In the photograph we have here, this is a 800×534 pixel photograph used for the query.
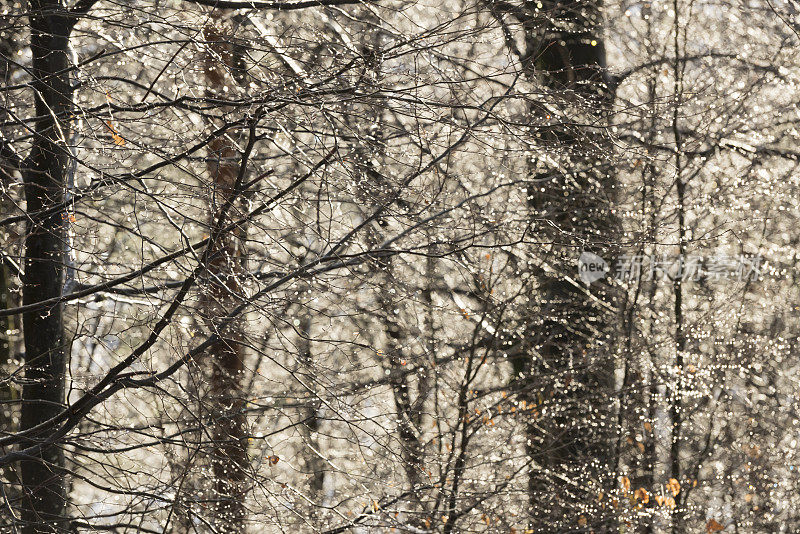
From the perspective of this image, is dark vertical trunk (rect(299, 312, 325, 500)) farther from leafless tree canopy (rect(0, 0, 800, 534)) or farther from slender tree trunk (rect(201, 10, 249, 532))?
slender tree trunk (rect(201, 10, 249, 532))

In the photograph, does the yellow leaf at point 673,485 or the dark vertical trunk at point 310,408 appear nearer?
the dark vertical trunk at point 310,408

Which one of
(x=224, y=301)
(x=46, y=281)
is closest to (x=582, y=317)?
(x=224, y=301)

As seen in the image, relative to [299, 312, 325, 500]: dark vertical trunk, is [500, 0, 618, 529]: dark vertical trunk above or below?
above

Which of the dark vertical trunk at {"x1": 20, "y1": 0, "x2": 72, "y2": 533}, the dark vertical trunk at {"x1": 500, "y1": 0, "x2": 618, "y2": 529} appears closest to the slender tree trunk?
the dark vertical trunk at {"x1": 20, "y1": 0, "x2": 72, "y2": 533}

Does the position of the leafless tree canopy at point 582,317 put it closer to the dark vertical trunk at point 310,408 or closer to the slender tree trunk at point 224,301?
the dark vertical trunk at point 310,408

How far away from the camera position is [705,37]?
8.93 m

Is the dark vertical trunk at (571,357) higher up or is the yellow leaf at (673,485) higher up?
the dark vertical trunk at (571,357)

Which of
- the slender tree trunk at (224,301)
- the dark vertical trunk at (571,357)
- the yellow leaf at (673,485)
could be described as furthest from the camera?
the yellow leaf at (673,485)

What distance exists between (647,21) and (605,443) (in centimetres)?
453

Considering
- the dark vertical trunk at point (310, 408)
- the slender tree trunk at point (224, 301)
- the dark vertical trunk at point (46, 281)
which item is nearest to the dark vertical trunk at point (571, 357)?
the dark vertical trunk at point (310, 408)

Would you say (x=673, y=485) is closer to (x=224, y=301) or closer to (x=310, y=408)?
(x=310, y=408)

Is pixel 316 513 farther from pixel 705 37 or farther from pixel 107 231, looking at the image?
pixel 705 37

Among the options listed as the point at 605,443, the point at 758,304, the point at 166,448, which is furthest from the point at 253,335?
the point at 758,304

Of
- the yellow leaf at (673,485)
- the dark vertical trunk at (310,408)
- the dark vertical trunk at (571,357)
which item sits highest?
the dark vertical trunk at (571,357)
